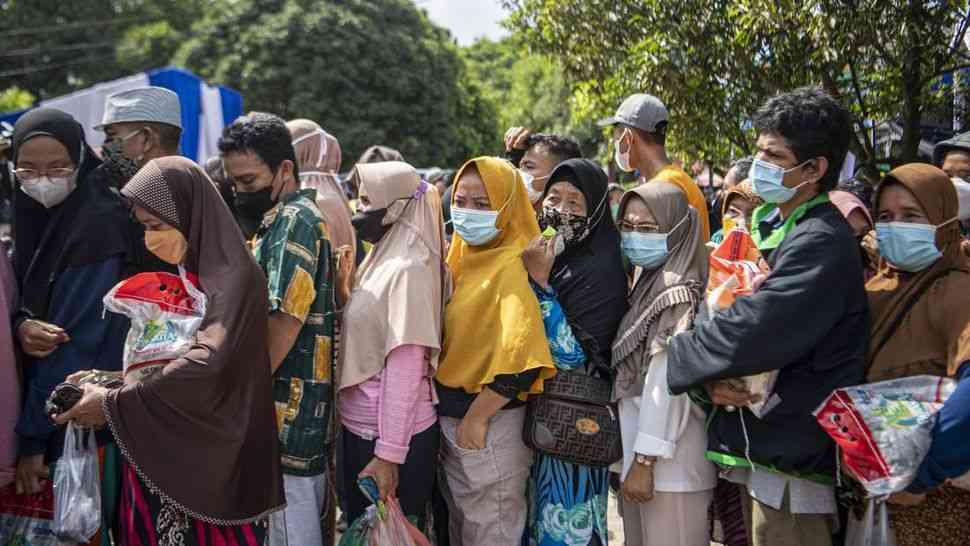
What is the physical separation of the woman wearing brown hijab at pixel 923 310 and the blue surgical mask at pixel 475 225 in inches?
53.1

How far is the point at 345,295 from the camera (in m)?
3.32

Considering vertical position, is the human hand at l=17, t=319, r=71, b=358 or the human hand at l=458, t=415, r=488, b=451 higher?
the human hand at l=17, t=319, r=71, b=358

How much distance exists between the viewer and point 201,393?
2.60 meters

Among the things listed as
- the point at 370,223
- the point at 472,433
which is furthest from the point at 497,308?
the point at 370,223

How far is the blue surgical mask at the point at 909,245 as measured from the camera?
101 inches

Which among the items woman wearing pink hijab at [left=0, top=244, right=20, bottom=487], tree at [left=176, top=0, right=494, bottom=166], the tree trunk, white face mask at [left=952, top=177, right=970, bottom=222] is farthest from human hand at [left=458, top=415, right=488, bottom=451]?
tree at [left=176, top=0, right=494, bottom=166]

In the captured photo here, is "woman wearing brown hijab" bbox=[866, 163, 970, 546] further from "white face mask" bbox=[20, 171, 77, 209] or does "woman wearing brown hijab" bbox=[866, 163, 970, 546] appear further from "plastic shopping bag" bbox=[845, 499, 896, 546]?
"white face mask" bbox=[20, 171, 77, 209]

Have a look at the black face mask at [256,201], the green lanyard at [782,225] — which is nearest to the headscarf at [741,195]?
the green lanyard at [782,225]

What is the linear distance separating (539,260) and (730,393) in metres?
0.85

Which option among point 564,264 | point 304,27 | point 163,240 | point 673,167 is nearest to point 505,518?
point 564,264

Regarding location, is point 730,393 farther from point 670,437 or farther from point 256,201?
point 256,201

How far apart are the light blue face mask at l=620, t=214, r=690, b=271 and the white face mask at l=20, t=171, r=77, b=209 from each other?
2.16m

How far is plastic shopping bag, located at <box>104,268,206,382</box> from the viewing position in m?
2.68

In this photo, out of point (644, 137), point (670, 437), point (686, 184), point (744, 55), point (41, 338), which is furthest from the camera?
point (744, 55)
